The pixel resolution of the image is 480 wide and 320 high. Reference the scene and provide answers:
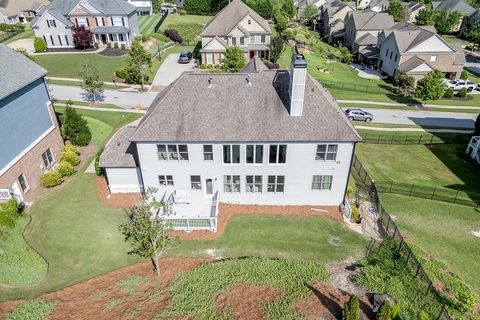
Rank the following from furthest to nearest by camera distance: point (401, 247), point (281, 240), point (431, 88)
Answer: point (431, 88), point (281, 240), point (401, 247)

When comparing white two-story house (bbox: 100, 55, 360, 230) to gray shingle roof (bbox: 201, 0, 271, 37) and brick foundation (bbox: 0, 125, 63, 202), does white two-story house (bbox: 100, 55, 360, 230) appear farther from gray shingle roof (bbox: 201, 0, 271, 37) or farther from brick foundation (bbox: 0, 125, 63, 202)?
gray shingle roof (bbox: 201, 0, 271, 37)

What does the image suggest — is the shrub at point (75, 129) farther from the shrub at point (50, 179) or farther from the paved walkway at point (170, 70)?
the paved walkway at point (170, 70)

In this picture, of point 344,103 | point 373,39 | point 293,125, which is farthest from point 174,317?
point 373,39

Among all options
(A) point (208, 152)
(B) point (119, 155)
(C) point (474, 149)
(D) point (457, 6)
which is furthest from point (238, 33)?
(D) point (457, 6)

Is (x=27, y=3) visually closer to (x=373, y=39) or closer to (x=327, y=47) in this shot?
(x=327, y=47)

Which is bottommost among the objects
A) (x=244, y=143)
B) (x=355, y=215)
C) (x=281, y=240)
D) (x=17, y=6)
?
(x=281, y=240)

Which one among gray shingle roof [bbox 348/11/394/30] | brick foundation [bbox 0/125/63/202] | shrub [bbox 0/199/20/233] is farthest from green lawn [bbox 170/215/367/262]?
gray shingle roof [bbox 348/11/394/30]

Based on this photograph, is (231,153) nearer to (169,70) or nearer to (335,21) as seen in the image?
(169,70)
